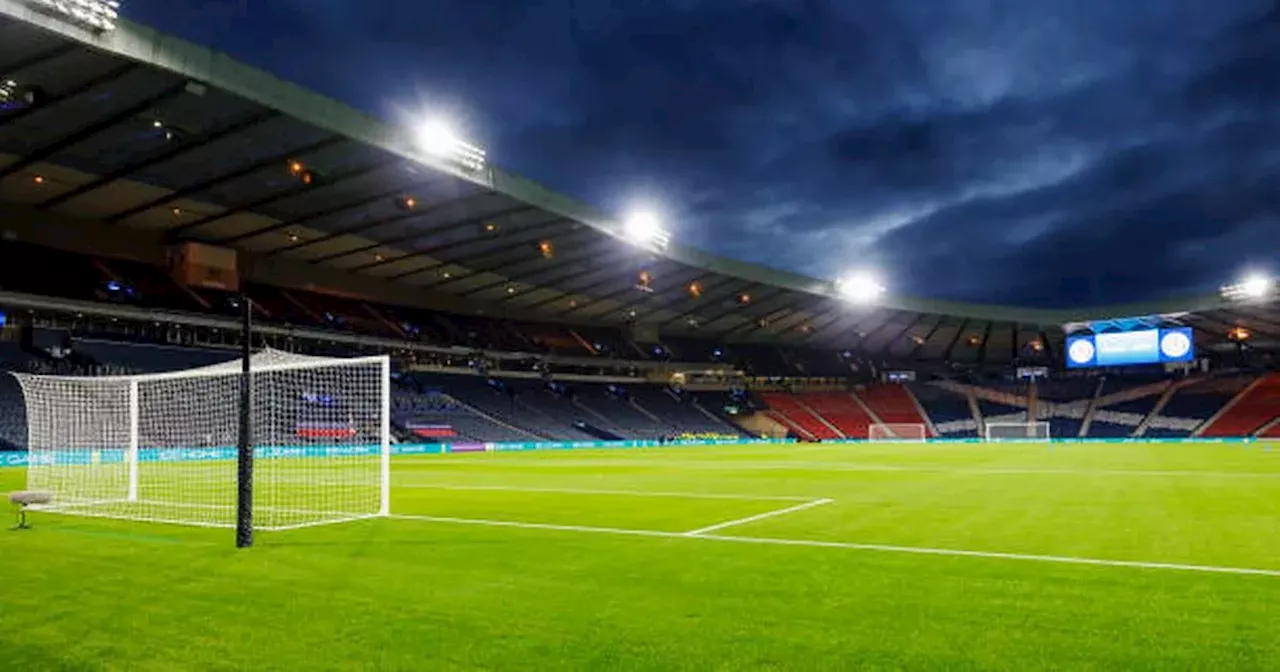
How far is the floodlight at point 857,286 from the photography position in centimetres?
6100

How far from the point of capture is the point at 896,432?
78.8 m

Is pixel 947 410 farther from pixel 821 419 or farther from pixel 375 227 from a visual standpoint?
pixel 375 227

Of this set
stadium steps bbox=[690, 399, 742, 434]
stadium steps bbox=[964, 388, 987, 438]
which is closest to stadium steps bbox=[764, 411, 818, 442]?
stadium steps bbox=[690, 399, 742, 434]

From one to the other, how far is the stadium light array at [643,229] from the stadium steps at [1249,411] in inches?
2048

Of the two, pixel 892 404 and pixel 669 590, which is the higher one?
pixel 892 404

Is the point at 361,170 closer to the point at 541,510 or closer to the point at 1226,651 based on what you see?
the point at 541,510

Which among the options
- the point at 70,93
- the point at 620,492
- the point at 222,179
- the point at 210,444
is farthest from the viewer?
the point at 210,444

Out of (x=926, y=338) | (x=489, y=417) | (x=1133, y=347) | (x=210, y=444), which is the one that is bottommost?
(x=210, y=444)

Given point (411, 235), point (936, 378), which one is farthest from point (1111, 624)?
point (936, 378)

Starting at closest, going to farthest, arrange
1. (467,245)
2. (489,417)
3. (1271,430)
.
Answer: (467,245) < (489,417) < (1271,430)

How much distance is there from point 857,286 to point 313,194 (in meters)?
39.1

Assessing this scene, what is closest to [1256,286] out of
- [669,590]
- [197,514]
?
[669,590]

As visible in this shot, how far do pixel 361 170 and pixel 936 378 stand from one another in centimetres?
6943

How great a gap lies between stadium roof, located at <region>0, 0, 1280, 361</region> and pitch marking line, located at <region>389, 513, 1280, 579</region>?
17.0m
